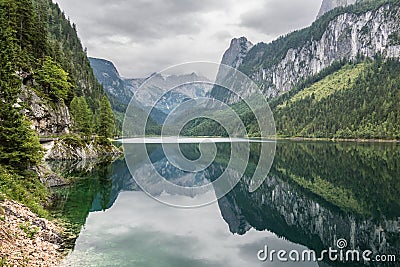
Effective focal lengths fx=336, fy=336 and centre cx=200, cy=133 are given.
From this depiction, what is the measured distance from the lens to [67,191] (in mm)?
30953

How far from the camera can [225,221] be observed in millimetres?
25125

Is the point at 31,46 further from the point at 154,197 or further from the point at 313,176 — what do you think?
the point at 313,176

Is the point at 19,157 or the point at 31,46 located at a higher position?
the point at 31,46

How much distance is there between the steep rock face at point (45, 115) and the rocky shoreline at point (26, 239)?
2937 centimetres

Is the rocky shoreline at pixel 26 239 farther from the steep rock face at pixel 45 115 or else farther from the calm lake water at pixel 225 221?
the steep rock face at pixel 45 115

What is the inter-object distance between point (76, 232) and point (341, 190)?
27763 mm

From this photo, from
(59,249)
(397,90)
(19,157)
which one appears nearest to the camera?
(59,249)

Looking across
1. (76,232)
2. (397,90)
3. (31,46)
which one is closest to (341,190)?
(76,232)

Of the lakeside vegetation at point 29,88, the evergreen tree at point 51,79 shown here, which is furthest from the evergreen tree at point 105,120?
the evergreen tree at point 51,79

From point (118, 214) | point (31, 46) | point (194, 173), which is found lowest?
point (118, 214)

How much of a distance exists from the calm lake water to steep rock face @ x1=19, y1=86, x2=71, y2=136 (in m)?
10.3

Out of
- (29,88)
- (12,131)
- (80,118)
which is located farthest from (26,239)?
(80,118)

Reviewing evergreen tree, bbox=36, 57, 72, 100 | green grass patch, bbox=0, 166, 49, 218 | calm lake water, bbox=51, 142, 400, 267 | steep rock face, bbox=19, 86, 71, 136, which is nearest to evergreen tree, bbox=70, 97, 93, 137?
steep rock face, bbox=19, 86, 71, 136

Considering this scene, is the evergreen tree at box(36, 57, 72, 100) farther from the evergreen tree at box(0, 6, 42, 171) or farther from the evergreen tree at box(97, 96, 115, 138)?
the evergreen tree at box(0, 6, 42, 171)
